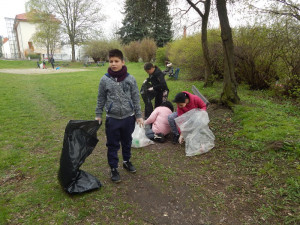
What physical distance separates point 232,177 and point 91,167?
2.16 meters

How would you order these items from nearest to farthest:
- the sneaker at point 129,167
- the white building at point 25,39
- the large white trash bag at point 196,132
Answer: the sneaker at point 129,167
the large white trash bag at point 196,132
the white building at point 25,39

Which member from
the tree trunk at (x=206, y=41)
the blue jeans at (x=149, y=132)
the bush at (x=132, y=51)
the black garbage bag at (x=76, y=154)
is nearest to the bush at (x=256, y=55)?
the tree trunk at (x=206, y=41)

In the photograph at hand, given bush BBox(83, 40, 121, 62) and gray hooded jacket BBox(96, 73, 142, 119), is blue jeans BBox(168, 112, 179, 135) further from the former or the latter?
bush BBox(83, 40, 121, 62)

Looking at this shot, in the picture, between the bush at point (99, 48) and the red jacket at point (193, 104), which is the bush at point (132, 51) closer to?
the bush at point (99, 48)

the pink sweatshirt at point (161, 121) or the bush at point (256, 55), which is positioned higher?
the bush at point (256, 55)

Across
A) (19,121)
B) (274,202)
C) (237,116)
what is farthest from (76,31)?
(274,202)

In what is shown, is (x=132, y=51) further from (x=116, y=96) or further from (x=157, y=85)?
(x=116, y=96)

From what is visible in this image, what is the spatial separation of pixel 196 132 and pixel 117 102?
1.66 metres

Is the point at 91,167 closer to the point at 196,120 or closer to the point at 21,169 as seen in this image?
the point at 21,169

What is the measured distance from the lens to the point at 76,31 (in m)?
31.6

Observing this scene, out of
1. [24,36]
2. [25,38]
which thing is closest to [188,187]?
[25,38]

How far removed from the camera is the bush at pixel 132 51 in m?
29.1

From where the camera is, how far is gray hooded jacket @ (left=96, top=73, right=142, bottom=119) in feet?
8.67

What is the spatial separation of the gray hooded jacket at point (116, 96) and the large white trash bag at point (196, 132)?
130 centimetres
